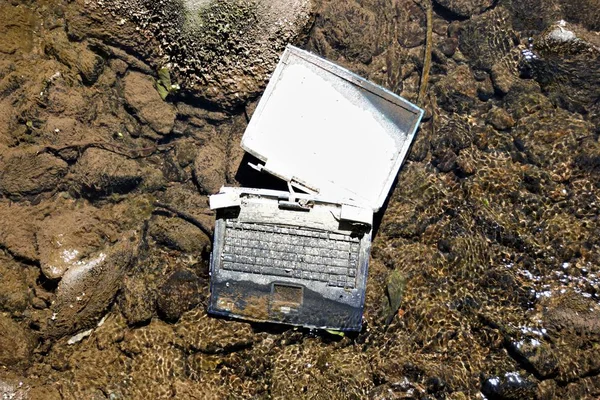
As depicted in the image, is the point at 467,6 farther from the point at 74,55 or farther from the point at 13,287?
the point at 13,287

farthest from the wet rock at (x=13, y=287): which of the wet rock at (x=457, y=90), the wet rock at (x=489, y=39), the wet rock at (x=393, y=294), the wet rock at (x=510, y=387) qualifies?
the wet rock at (x=489, y=39)

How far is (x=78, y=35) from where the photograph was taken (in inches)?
185

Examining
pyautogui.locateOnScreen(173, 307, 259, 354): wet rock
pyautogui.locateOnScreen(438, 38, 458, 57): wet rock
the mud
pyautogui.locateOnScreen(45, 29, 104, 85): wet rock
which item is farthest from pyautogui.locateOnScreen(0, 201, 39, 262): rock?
pyautogui.locateOnScreen(438, 38, 458, 57): wet rock

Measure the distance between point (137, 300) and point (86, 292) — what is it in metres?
0.43

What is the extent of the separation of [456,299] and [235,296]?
1963 mm

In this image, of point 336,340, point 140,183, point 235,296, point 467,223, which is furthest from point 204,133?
point 467,223

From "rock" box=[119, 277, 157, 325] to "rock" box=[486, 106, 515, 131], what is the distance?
11.7 ft

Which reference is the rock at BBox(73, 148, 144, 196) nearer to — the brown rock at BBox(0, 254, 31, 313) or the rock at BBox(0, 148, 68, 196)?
the rock at BBox(0, 148, 68, 196)

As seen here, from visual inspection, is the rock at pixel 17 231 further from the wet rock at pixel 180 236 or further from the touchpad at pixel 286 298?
the touchpad at pixel 286 298

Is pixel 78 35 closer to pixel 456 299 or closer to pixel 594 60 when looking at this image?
pixel 456 299

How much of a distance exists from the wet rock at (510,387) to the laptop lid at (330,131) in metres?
1.85

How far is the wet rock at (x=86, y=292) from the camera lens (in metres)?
4.36

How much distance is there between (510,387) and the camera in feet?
13.9

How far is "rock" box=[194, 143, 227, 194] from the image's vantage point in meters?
4.90
